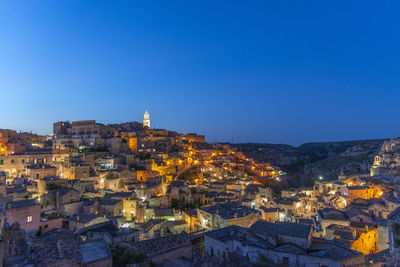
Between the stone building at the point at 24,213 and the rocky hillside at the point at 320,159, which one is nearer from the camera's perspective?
the stone building at the point at 24,213

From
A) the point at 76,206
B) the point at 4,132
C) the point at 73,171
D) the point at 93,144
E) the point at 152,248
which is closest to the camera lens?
the point at 152,248

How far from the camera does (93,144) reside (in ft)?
184

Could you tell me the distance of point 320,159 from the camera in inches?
4707

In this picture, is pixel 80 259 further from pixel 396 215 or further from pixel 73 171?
pixel 73 171

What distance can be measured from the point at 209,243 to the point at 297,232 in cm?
556

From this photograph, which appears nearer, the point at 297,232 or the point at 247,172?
the point at 297,232

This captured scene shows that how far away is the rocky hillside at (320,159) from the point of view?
6556 centimetres

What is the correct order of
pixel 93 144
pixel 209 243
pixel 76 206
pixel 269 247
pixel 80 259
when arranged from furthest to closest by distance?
1. pixel 93 144
2. pixel 76 206
3. pixel 209 243
4. pixel 269 247
5. pixel 80 259

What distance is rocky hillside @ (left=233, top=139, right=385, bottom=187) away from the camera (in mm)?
65562

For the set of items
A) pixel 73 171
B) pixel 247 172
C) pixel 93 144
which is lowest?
pixel 247 172

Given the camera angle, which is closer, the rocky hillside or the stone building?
the stone building

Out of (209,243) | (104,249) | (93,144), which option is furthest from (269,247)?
(93,144)

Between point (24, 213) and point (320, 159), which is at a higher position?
point (24, 213)

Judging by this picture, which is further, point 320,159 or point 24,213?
point 320,159
